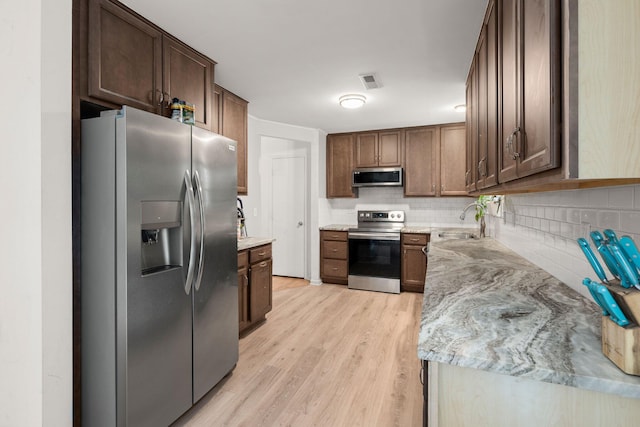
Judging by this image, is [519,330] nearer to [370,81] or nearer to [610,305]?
[610,305]

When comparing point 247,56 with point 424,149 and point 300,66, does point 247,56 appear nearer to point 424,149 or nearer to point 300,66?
point 300,66

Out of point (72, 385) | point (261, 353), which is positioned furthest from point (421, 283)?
point (72, 385)

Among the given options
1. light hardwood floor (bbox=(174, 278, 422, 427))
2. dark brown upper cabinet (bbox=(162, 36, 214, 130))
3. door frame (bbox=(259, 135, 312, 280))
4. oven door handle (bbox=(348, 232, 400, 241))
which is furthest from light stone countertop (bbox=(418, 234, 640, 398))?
door frame (bbox=(259, 135, 312, 280))

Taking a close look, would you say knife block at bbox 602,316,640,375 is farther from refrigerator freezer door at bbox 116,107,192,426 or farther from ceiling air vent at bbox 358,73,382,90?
ceiling air vent at bbox 358,73,382,90

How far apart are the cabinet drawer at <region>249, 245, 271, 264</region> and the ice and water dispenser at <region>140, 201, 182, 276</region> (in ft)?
3.88

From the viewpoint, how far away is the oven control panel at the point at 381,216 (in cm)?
474

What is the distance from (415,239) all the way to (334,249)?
3.97 feet

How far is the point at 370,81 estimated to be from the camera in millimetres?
2781

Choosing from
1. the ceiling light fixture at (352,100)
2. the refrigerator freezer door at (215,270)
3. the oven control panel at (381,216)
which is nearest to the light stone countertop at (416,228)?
the oven control panel at (381,216)

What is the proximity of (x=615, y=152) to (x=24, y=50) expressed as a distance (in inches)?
88.7

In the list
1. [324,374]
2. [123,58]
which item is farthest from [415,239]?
[123,58]

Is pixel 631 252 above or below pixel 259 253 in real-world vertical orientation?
above

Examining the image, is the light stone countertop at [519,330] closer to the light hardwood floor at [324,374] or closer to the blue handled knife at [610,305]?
the blue handled knife at [610,305]

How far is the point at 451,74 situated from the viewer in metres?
2.66
